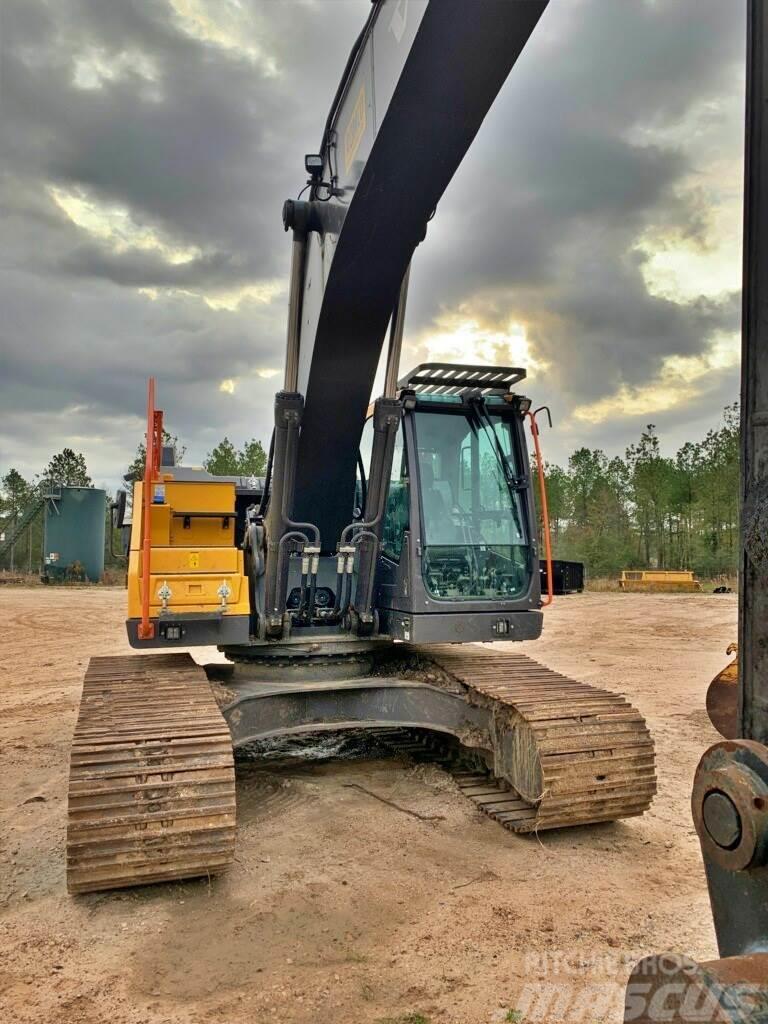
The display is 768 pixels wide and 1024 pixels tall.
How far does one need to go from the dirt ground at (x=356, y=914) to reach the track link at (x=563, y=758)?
0.64 feet

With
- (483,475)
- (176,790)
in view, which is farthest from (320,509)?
(176,790)

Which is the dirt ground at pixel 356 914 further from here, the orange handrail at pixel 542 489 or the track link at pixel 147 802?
the orange handrail at pixel 542 489

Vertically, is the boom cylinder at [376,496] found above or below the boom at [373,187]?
below

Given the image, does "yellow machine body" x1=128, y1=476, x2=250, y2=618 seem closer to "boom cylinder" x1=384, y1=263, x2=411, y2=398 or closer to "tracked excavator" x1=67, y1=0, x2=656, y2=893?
"tracked excavator" x1=67, y1=0, x2=656, y2=893

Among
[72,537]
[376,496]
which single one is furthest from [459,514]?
[72,537]

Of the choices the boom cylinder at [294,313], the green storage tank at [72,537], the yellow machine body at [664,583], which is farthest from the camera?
the yellow machine body at [664,583]

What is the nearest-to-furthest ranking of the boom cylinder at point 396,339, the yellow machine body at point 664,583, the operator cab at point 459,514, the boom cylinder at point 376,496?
the boom cylinder at point 396,339, the boom cylinder at point 376,496, the operator cab at point 459,514, the yellow machine body at point 664,583

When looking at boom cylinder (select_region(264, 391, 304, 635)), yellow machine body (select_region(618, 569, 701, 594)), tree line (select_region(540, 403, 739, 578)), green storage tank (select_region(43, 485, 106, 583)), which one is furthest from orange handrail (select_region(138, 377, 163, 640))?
tree line (select_region(540, 403, 739, 578))

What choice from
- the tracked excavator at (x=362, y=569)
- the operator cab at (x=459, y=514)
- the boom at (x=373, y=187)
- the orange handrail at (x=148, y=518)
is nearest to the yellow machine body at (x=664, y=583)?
the tracked excavator at (x=362, y=569)

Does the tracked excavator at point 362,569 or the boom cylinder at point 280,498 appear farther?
the boom cylinder at point 280,498

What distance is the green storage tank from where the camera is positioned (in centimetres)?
2694

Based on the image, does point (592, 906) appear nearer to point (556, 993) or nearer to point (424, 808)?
point (556, 993)

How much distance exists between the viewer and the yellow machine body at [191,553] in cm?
461

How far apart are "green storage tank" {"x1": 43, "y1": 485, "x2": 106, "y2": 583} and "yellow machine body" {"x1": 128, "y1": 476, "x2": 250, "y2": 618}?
2370 cm
